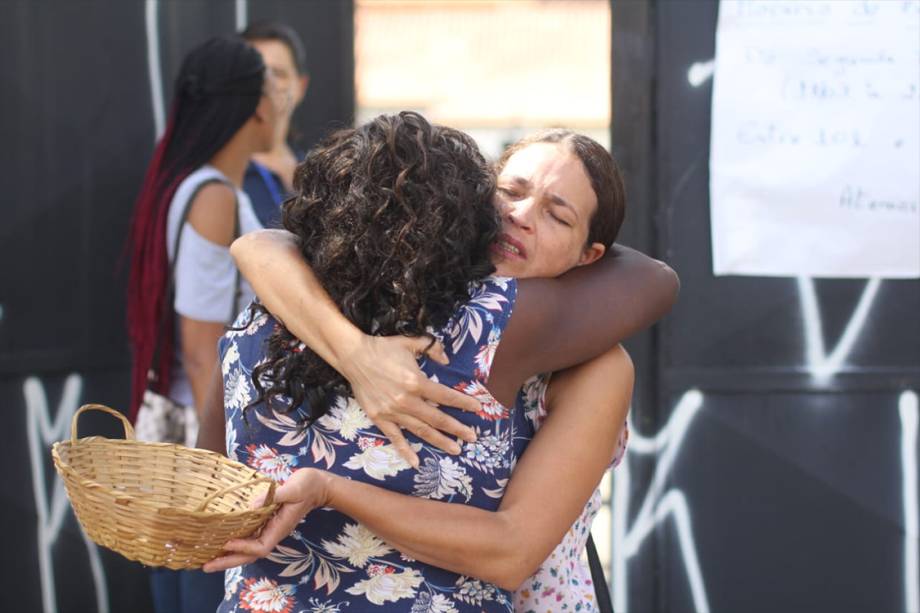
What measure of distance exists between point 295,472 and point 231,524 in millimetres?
126

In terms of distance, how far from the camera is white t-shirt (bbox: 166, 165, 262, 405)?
318 cm

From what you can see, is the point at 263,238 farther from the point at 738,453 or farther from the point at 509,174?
the point at 738,453

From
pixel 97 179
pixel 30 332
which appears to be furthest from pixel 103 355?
pixel 97 179

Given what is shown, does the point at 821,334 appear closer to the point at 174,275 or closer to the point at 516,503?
the point at 174,275

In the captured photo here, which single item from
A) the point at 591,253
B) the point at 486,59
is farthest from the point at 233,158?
the point at 486,59

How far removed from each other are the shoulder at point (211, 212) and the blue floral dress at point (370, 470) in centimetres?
151

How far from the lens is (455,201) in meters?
1.68

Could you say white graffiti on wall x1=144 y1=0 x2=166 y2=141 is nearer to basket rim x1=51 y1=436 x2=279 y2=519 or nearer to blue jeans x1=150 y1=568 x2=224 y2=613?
blue jeans x1=150 y1=568 x2=224 y2=613

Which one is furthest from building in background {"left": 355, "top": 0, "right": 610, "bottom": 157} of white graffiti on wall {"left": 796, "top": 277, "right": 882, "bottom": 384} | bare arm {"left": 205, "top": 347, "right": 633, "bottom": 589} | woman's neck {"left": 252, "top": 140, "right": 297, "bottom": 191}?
bare arm {"left": 205, "top": 347, "right": 633, "bottom": 589}

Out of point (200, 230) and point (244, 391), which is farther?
point (200, 230)

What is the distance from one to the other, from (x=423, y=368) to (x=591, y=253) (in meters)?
0.45

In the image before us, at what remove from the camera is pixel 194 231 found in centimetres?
320

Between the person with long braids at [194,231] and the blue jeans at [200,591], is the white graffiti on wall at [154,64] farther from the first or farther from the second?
the blue jeans at [200,591]

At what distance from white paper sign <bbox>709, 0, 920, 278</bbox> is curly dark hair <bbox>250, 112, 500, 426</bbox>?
176cm
